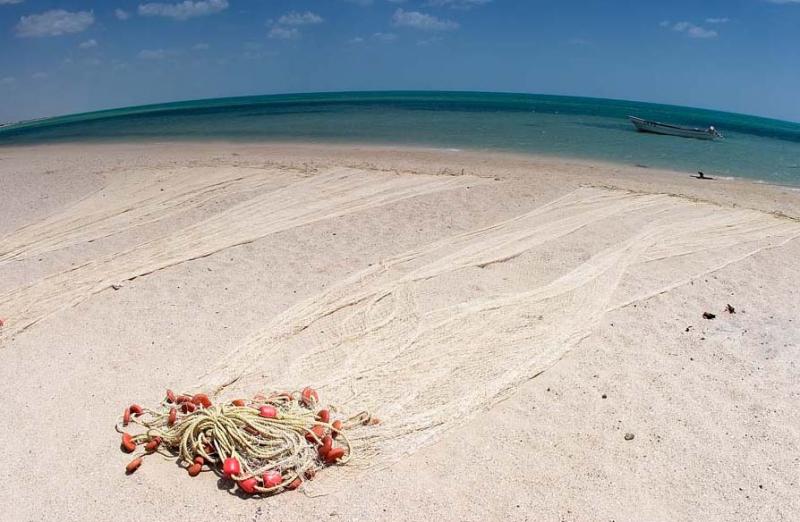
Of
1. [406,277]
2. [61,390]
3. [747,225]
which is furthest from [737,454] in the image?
[747,225]

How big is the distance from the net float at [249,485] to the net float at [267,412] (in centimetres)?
45

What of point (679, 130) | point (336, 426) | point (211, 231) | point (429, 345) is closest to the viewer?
point (336, 426)

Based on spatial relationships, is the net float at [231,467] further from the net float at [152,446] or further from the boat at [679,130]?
the boat at [679,130]

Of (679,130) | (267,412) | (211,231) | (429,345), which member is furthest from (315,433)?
(679,130)

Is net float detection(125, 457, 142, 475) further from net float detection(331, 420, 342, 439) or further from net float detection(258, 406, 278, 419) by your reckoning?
net float detection(331, 420, 342, 439)

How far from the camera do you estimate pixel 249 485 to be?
331 cm

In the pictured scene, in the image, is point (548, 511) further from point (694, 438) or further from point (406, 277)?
point (406, 277)

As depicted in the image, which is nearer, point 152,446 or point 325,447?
point 325,447

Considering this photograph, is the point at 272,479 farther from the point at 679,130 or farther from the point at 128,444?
the point at 679,130

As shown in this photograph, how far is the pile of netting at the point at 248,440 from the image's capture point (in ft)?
11.2

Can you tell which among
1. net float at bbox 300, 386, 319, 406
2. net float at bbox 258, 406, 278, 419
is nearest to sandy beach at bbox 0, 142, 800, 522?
net float at bbox 300, 386, 319, 406

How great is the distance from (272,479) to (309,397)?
785mm

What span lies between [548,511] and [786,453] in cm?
175

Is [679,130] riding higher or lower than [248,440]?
higher
